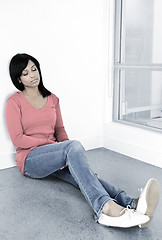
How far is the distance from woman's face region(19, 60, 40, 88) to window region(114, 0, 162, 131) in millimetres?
975

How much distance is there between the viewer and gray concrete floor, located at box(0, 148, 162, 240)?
161 centimetres

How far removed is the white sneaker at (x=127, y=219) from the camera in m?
1.57

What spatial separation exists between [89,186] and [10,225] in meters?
0.49

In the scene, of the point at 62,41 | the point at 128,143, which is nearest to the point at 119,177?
the point at 128,143

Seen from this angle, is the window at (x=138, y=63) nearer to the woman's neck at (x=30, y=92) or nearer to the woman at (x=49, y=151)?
the woman at (x=49, y=151)

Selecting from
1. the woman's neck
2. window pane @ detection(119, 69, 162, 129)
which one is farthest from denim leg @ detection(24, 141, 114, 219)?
window pane @ detection(119, 69, 162, 129)

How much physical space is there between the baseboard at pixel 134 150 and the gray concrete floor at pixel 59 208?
7 cm

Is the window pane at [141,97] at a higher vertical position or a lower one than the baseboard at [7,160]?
higher

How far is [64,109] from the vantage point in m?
2.82

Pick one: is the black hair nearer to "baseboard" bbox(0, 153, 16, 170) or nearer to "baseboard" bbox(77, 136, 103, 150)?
"baseboard" bbox(0, 153, 16, 170)

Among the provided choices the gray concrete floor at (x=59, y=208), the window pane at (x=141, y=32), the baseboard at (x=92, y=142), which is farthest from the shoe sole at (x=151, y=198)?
the baseboard at (x=92, y=142)

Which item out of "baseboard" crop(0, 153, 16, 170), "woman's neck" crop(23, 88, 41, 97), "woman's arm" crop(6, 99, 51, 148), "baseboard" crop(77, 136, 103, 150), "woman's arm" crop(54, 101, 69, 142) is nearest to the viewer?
"woman's arm" crop(6, 99, 51, 148)

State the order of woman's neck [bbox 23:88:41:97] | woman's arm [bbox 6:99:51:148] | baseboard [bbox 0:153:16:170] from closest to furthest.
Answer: woman's arm [bbox 6:99:51:148] < woman's neck [bbox 23:88:41:97] < baseboard [bbox 0:153:16:170]

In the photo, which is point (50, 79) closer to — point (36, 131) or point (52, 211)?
point (36, 131)
